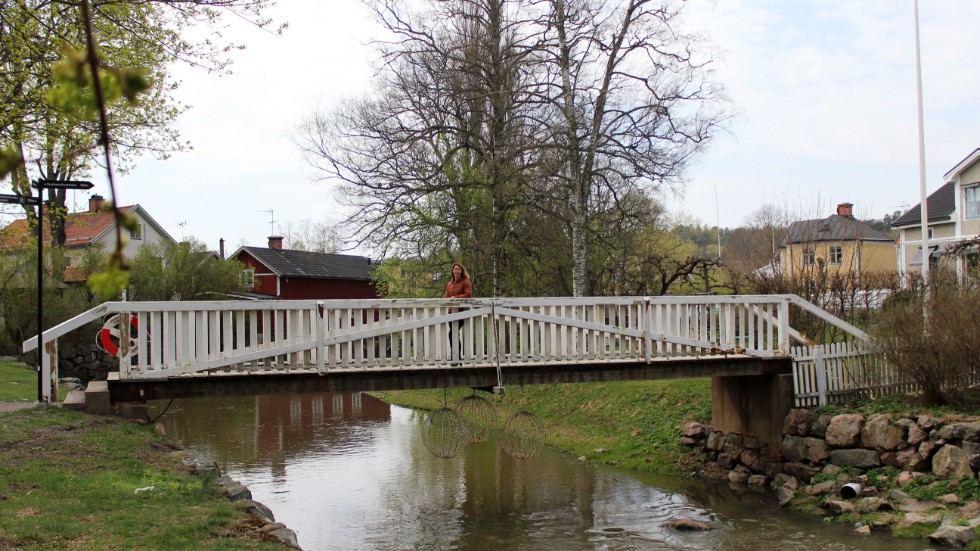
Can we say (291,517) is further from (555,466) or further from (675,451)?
(675,451)

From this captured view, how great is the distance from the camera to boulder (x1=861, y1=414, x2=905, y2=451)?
10742mm

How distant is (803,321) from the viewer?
1534cm

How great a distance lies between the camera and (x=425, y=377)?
34.8 ft

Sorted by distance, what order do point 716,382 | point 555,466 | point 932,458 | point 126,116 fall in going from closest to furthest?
point 932,458 < point 716,382 < point 555,466 < point 126,116

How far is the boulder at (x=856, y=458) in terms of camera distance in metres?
11.0

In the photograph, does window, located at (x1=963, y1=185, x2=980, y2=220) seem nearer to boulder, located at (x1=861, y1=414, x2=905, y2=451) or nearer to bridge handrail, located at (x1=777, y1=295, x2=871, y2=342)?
bridge handrail, located at (x1=777, y1=295, x2=871, y2=342)

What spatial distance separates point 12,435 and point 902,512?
35.1ft

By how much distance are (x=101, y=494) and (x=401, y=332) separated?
4.70m

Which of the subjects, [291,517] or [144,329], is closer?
[144,329]

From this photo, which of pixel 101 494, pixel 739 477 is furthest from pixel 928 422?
pixel 101 494

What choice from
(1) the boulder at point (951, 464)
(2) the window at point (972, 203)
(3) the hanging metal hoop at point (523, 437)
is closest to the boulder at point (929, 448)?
(1) the boulder at point (951, 464)

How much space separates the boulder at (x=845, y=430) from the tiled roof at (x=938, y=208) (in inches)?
1009

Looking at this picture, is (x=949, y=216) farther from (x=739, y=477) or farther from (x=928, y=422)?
(x=928, y=422)

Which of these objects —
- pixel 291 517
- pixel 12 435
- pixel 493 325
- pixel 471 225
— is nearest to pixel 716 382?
pixel 493 325
